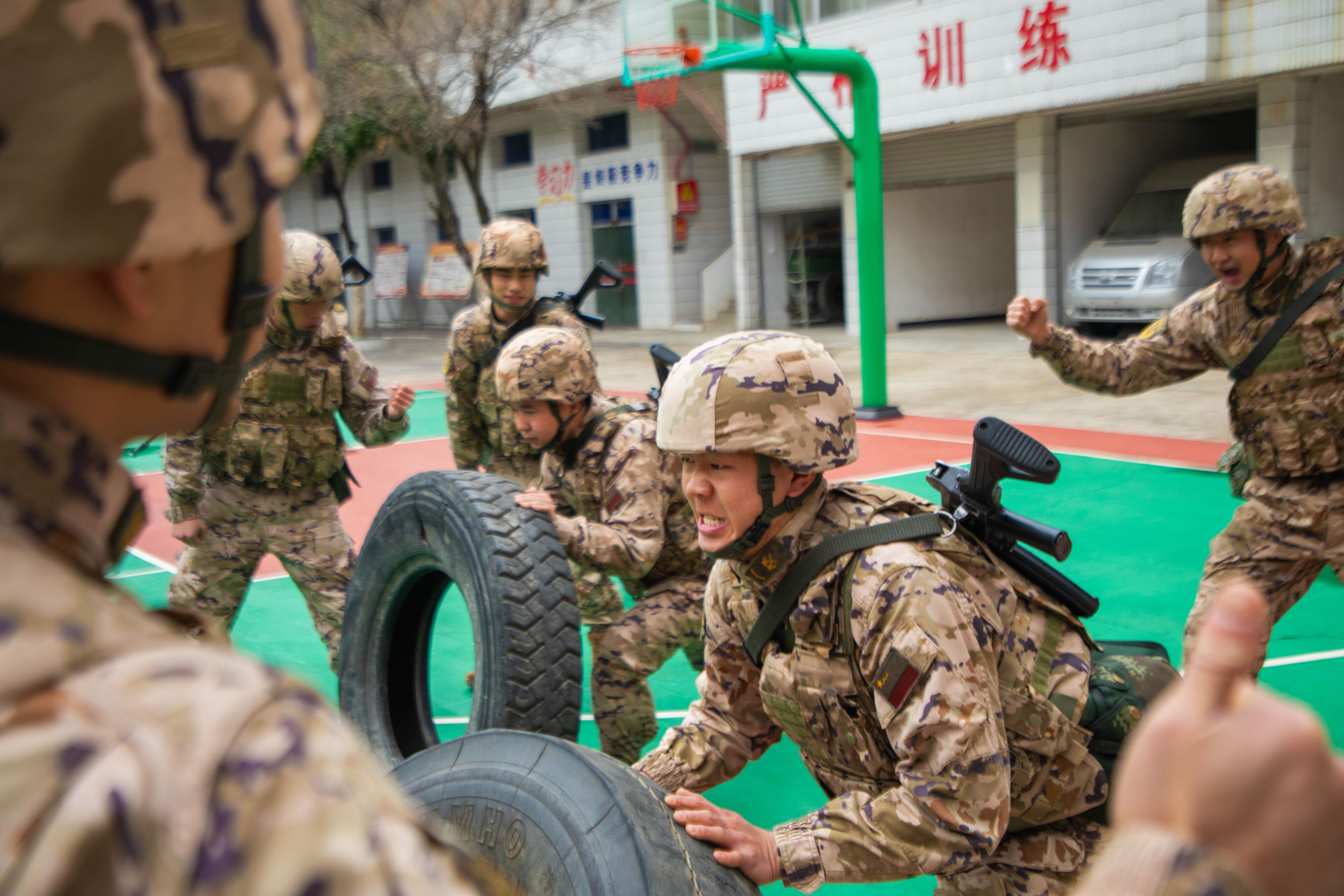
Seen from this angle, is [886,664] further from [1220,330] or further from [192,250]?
[1220,330]

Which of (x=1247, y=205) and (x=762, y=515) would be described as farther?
(x=1247, y=205)

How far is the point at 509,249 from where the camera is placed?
5.53 m

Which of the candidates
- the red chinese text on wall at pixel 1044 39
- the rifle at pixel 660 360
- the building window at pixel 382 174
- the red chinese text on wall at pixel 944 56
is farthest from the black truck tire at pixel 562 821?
the building window at pixel 382 174

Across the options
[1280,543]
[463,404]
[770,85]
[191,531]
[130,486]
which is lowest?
[1280,543]

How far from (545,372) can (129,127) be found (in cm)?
333

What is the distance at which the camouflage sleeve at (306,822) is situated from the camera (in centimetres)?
66

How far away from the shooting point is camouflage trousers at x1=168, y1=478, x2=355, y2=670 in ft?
15.5

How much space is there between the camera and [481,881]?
0.80 m

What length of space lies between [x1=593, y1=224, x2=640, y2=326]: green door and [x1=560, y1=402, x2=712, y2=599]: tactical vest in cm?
2041

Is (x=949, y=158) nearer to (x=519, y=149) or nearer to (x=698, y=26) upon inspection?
(x=698, y=26)

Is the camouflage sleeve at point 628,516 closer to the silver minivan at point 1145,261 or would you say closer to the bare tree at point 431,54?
the silver minivan at point 1145,261

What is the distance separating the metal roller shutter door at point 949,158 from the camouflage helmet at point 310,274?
13.9 m

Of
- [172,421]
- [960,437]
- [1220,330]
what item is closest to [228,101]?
[172,421]

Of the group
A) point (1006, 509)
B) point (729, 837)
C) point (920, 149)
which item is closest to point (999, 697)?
point (1006, 509)
